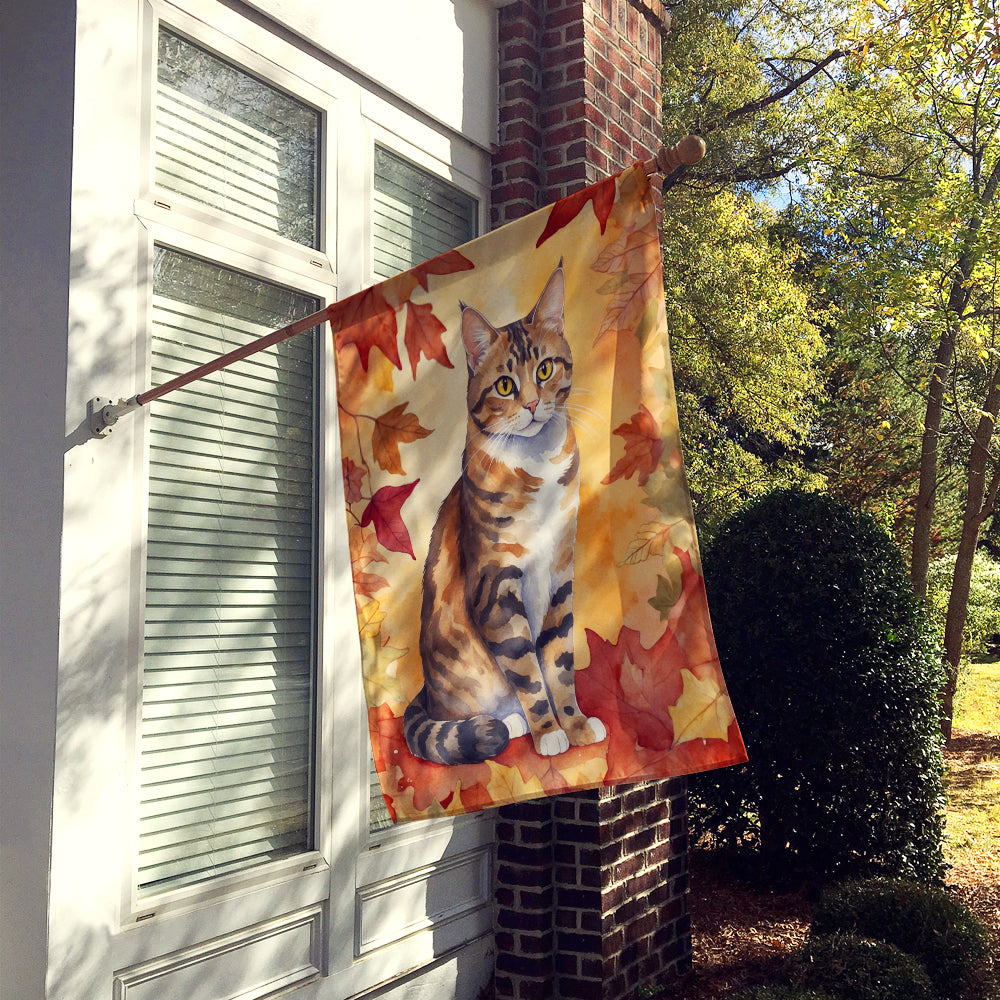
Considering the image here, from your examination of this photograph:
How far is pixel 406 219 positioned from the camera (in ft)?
13.8

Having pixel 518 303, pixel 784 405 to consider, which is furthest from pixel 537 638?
pixel 784 405

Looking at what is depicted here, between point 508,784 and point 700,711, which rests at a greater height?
point 700,711

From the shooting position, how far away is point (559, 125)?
4699 mm

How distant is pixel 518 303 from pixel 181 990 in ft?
7.50

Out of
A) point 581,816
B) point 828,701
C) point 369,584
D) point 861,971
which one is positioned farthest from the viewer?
point 828,701

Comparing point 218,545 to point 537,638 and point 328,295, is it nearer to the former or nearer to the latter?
point 328,295

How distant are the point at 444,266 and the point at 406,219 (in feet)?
5.98

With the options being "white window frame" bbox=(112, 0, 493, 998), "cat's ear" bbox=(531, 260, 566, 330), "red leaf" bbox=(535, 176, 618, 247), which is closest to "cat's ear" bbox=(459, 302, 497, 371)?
"cat's ear" bbox=(531, 260, 566, 330)

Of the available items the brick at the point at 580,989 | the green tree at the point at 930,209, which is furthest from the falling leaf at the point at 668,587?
the green tree at the point at 930,209

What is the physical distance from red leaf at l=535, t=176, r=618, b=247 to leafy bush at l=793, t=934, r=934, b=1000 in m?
3.27

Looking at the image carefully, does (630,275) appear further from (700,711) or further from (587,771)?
(587,771)

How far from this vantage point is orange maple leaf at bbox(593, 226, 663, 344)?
2424 mm

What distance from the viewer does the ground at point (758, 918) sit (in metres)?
4.74

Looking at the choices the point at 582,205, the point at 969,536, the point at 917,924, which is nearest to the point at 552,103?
the point at 582,205
